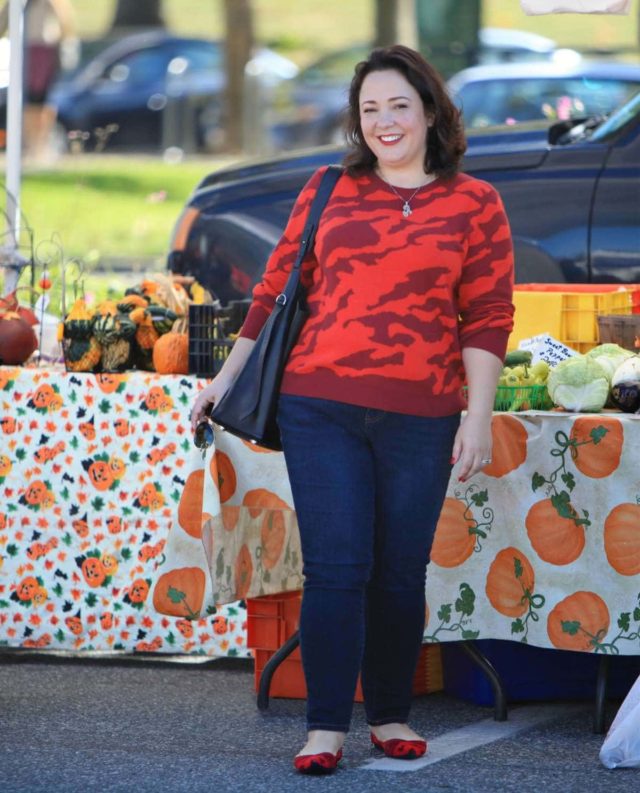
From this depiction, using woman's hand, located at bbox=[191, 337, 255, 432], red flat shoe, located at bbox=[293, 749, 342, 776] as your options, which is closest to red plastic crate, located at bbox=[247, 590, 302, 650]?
red flat shoe, located at bbox=[293, 749, 342, 776]

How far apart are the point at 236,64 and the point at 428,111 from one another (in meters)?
18.7

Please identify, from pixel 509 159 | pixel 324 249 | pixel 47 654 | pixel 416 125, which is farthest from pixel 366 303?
pixel 509 159

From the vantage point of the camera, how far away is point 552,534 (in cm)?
486

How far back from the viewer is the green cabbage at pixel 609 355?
5.01 meters

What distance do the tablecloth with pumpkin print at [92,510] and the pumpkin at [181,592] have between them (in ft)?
1.77

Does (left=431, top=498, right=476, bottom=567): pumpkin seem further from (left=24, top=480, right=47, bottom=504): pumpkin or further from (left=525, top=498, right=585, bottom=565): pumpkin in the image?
(left=24, top=480, right=47, bottom=504): pumpkin

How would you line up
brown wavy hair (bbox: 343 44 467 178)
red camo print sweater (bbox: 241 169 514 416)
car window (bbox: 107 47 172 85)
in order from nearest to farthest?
red camo print sweater (bbox: 241 169 514 416) < brown wavy hair (bbox: 343 44 467 178) < car window (bbox: 107 47 172 85)

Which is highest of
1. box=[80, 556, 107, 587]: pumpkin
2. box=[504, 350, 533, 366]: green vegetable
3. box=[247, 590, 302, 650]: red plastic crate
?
box=[504, 350, 533, 366]: green vegetable

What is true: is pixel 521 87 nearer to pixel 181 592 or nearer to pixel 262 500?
pixel 262 500

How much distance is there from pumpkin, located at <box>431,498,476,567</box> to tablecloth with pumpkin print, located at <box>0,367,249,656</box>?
88cm

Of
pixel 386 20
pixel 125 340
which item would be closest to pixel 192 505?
pixel 125 340

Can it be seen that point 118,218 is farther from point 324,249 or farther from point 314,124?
point 324,249

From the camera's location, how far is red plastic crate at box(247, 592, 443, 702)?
5180mm

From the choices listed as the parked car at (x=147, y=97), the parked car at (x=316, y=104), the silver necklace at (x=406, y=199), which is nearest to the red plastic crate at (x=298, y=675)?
the silver necklace at (x=406, y=199)
